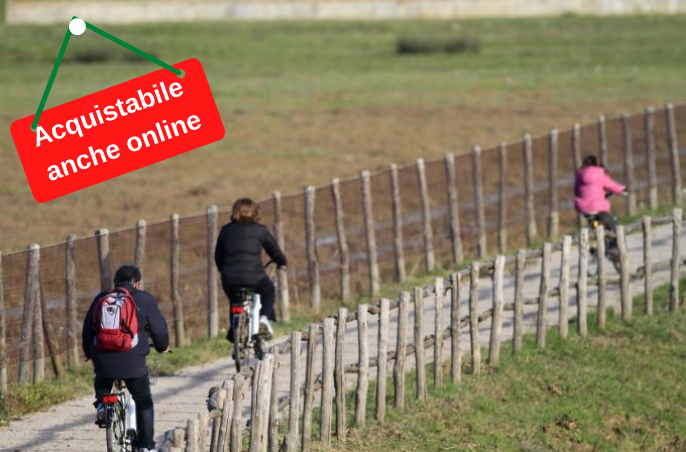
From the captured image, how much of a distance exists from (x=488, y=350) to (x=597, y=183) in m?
4.19

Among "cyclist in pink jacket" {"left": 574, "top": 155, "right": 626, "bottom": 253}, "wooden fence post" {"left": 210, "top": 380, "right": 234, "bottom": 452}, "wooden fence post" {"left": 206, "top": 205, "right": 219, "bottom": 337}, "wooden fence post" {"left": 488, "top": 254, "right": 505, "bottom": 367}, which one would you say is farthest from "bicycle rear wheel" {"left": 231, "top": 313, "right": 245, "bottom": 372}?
"cyclist in pink jacket" {"left": 574, "top": 155, "right": 626, "bottom": 253}

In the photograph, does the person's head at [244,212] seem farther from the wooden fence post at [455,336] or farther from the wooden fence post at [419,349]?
the wooden fence post at [455,336]

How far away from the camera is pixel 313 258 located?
61.6ft

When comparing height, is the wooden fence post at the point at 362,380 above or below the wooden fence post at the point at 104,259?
below

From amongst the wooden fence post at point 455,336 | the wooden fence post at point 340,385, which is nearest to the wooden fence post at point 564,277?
the wooden fence post at point 455,336

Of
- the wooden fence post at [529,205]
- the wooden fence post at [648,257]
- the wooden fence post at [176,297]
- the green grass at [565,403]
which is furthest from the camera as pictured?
the wooden fence post at [529,205]

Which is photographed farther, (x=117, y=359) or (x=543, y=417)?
(x=543, y=417)

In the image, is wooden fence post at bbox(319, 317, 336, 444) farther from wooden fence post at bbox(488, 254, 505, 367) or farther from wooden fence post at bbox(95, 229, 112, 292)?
wooden fence post at bbox(95, 229, 112, 292)

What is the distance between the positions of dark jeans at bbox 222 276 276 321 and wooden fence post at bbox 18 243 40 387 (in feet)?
6.75

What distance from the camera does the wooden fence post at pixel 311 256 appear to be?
1872cm

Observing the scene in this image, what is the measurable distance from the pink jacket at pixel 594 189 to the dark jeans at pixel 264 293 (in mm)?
5934

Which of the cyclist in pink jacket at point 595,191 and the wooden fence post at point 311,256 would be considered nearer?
the wooden fence post at point 311,256

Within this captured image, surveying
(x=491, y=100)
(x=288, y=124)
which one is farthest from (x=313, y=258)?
(x=491, y=100)

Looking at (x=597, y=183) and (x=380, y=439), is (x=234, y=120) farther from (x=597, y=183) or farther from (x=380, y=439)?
(x=380, y=439)
